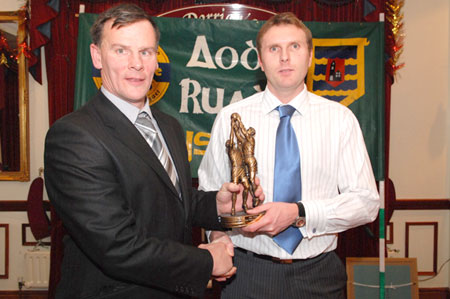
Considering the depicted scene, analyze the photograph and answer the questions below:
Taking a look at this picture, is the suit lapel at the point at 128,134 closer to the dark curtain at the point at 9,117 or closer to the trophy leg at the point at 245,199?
the trophy leg at the point at 245,199

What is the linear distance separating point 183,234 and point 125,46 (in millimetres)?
836

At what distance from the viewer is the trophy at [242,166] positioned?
6.01ft

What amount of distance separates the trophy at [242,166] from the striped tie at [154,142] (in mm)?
279

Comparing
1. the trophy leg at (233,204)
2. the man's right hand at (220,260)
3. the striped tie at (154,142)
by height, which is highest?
the striped tie at (154,142)

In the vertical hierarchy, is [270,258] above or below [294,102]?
below

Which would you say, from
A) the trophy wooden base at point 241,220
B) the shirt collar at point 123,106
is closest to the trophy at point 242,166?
the trophy wooden base at point 241,220

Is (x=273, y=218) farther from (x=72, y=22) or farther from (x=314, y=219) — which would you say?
(x=72, y=22)

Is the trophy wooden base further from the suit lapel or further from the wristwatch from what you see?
the suit lapel

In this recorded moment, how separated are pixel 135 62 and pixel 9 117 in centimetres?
318

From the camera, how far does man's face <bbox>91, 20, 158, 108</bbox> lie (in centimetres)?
165

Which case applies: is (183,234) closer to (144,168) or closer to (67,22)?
(144,168)

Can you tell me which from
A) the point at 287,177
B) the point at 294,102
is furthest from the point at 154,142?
the point at 294,102

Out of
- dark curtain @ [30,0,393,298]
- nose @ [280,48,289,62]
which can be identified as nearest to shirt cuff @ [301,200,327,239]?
nose @ [280,48,289,62]

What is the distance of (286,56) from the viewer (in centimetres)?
202
